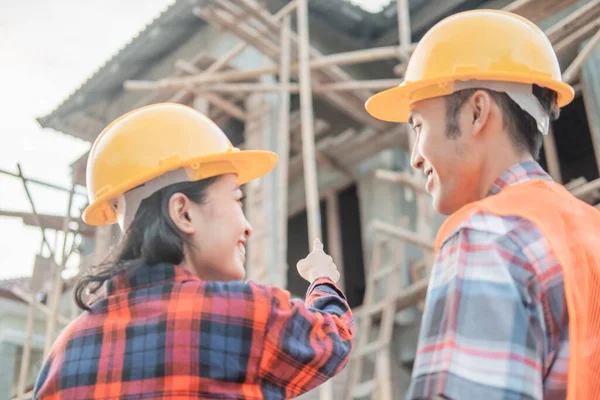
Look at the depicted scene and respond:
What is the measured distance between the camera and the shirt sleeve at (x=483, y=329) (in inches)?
48.5

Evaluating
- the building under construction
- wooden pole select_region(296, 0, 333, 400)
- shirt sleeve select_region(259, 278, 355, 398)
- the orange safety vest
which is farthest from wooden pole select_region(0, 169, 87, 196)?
the orange safety vest

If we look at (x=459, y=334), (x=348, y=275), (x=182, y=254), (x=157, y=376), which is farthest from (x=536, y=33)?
(x=348, y=275)

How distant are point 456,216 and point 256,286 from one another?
2.50 ft

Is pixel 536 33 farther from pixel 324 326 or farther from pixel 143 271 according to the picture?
pixel 143 271

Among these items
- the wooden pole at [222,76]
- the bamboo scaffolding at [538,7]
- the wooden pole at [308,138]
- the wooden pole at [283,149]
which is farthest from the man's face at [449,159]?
the wooden pole at [222,76]

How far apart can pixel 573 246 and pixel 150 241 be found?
127 cm

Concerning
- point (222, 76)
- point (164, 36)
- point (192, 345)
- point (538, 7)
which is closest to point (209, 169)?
point (192, 345)

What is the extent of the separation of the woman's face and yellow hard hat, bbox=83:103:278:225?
137mm

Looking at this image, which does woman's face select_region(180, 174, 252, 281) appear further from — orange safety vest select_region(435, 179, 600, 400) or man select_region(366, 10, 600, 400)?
orange safety vest select_region(435, 179, 600, 400)

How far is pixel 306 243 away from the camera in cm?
1370

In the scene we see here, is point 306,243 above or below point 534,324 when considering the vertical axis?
above

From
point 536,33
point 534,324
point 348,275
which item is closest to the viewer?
point 534,324

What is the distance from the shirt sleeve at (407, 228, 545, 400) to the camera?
1.23 metres

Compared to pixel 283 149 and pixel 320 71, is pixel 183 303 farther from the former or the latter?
pixel 320 71
